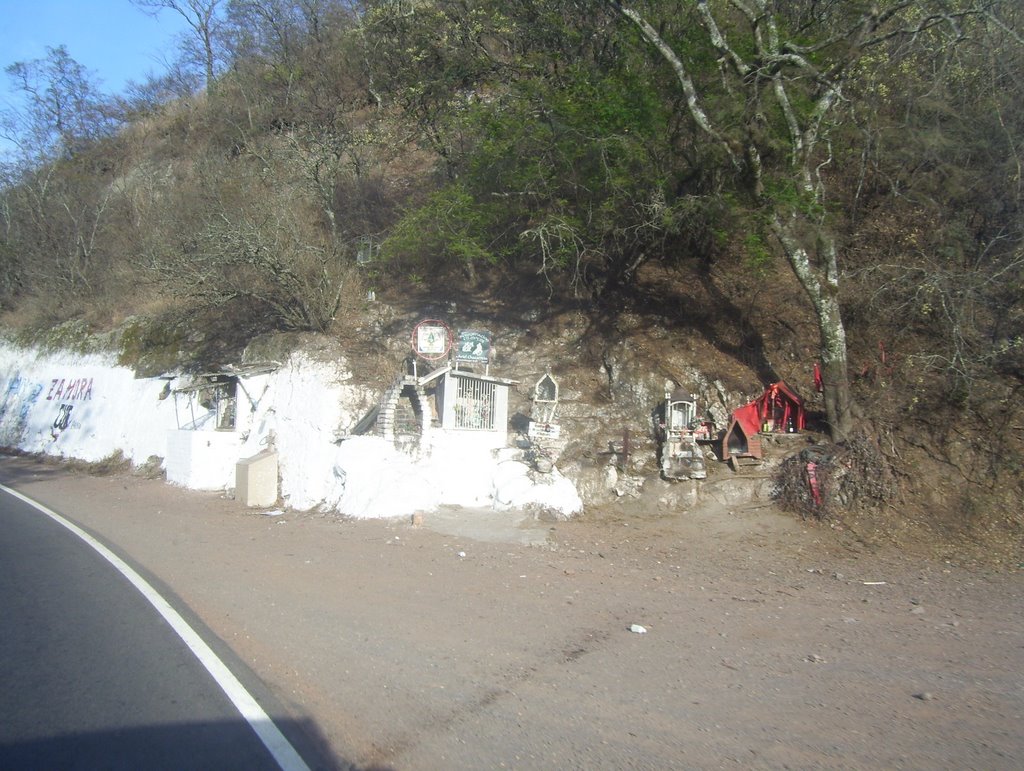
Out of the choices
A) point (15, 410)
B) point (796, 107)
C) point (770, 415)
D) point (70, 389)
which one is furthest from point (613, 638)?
point (15, 410)

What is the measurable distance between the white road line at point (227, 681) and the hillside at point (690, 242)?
21.0 feet

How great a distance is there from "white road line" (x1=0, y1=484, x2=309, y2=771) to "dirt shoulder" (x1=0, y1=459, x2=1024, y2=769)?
24 centimetres

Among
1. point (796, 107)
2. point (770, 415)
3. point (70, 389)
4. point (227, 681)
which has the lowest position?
point (227, 681)

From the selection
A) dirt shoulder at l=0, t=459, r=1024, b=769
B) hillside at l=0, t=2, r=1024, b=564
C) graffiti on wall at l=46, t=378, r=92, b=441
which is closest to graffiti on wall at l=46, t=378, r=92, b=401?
graffiti on wall at l=46, t=378, r=92, b=441

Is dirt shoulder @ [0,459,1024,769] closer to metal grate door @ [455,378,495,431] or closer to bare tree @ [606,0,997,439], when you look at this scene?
metal grate door @ [455,378,495,431]

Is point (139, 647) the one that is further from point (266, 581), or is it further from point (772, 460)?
point (772, 460)

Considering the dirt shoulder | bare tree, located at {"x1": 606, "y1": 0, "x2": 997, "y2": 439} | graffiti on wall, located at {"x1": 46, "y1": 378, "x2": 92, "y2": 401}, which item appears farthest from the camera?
graffiti on wall, located at {"x1": 46, "y1": 378, "x2": 92, "y2": 401}

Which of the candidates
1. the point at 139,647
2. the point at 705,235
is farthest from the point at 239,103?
the point at 139,647

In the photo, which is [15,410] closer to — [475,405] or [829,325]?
[475,405]

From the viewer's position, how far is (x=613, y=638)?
6.57 metres

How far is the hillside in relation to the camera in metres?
11.7

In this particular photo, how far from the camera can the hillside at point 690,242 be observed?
459 inches

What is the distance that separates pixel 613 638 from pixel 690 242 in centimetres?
1059

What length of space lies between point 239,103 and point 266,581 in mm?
25468
